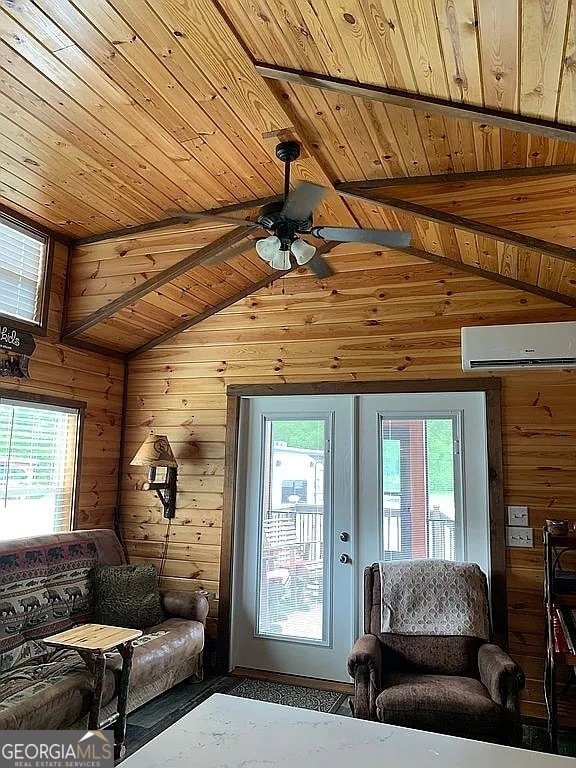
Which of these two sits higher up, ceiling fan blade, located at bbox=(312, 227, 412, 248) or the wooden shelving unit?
ceiling fan blade, located at bbox=(312, 227, 412, 248)

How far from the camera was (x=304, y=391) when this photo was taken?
4.43 m

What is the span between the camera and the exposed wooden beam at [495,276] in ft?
12.9

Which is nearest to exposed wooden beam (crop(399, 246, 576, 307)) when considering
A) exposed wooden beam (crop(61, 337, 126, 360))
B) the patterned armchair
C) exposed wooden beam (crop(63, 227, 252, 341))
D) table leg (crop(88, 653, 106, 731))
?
exposed wooden beam (crop(63, 227, 252, 341))

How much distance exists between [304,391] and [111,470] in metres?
1.75

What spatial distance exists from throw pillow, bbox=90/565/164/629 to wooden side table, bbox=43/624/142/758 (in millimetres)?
623

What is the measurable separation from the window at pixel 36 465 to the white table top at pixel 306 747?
2819mm

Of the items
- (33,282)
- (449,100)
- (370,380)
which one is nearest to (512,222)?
(449,100)

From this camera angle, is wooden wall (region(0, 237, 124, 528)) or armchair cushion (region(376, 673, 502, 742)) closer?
armchair cushion (region(376, 673, 502, 742))

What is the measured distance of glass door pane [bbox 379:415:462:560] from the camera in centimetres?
401

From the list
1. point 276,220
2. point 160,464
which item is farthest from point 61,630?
point 276,220

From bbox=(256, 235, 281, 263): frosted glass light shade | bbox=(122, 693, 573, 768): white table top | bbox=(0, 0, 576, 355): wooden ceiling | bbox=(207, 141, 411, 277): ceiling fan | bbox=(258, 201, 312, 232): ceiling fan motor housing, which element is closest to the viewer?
bbox=(122, 693, 573, 768): white table top

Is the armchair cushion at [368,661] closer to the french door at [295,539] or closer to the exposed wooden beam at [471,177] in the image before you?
the french door at [295,539]

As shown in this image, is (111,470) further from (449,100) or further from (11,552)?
(449,100)

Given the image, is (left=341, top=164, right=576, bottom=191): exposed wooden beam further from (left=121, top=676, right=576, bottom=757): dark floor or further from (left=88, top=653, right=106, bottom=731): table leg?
(left=121, top=676, right=576, bottom=757): dark floor
